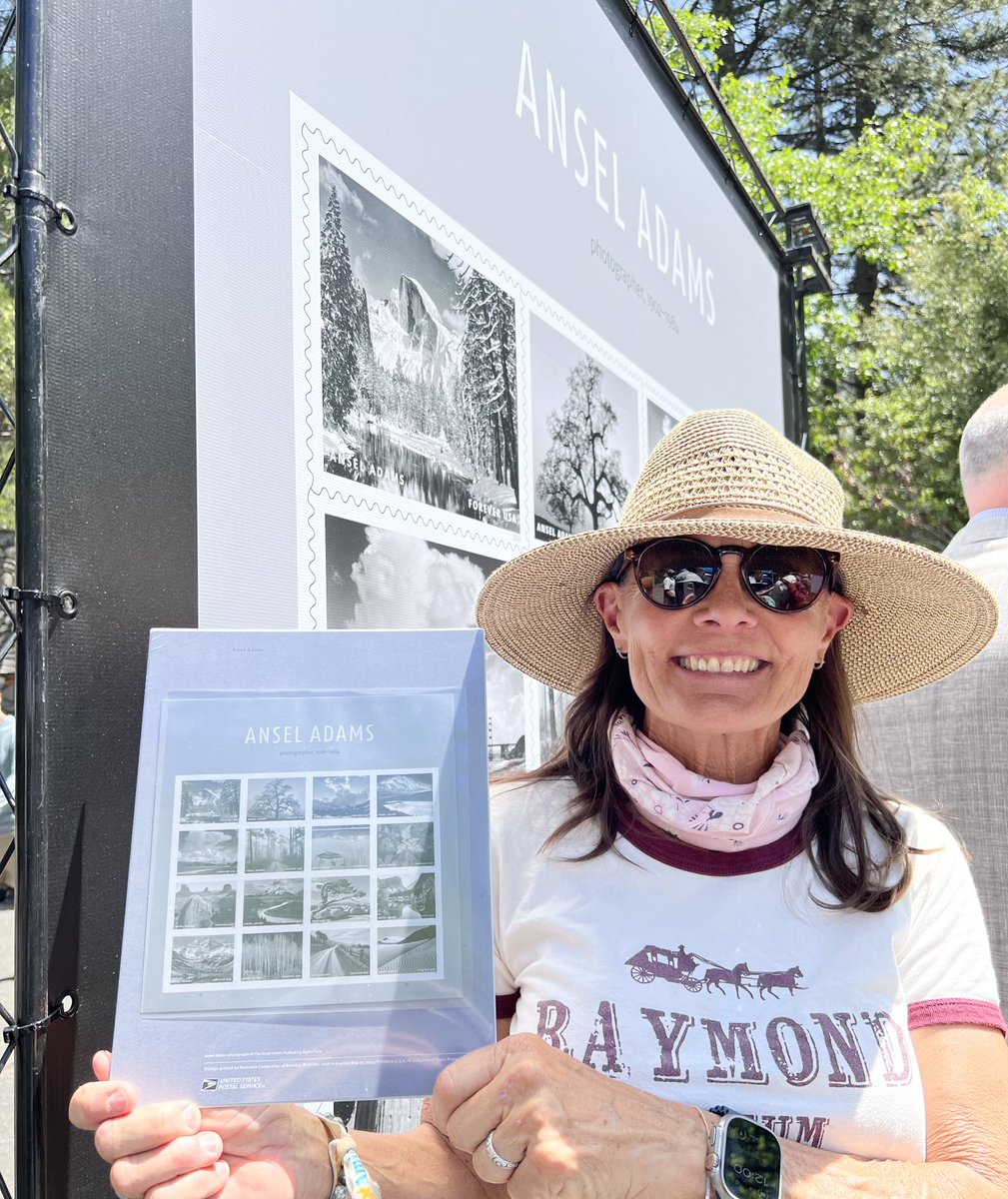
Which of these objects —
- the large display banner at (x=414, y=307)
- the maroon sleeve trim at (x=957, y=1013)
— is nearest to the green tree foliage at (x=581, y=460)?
the large display banner at (x=414, y=307)

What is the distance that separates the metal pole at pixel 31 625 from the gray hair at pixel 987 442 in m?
1.78

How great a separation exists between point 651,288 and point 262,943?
2.84 m

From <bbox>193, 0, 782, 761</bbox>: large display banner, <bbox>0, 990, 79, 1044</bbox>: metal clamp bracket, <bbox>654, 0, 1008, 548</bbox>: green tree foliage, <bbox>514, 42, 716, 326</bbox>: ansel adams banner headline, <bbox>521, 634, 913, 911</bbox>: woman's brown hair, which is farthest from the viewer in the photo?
<bbox>654, 0, 1008, 548</bbox>: green tree foliage

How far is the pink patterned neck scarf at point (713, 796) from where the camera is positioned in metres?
1.37

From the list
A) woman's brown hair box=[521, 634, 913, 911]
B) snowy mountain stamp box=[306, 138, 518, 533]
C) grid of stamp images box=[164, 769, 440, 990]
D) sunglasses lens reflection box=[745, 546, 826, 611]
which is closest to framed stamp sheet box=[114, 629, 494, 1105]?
grid of stamp images box=[164, 769, 440, 990]

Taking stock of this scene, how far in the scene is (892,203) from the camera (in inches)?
554

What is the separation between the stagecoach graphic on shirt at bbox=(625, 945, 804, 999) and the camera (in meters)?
1.27

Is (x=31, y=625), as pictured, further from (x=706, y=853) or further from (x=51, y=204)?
(x=706, y=853)

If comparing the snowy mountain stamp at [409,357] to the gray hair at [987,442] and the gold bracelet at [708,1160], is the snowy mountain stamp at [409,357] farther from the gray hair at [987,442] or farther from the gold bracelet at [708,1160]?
the gold bracelet at [708,1160]

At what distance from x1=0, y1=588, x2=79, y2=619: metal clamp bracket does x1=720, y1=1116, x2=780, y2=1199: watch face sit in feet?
3.19

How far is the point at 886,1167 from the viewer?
119 centimetres

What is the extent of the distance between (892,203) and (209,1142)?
1544 centimetres

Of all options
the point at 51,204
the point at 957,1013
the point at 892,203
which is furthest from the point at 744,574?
the point at 892,203

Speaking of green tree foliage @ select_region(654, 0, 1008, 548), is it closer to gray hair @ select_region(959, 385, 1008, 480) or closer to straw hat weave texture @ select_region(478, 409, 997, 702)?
gray hair @ select_region(959, 385, 1008, 480)
